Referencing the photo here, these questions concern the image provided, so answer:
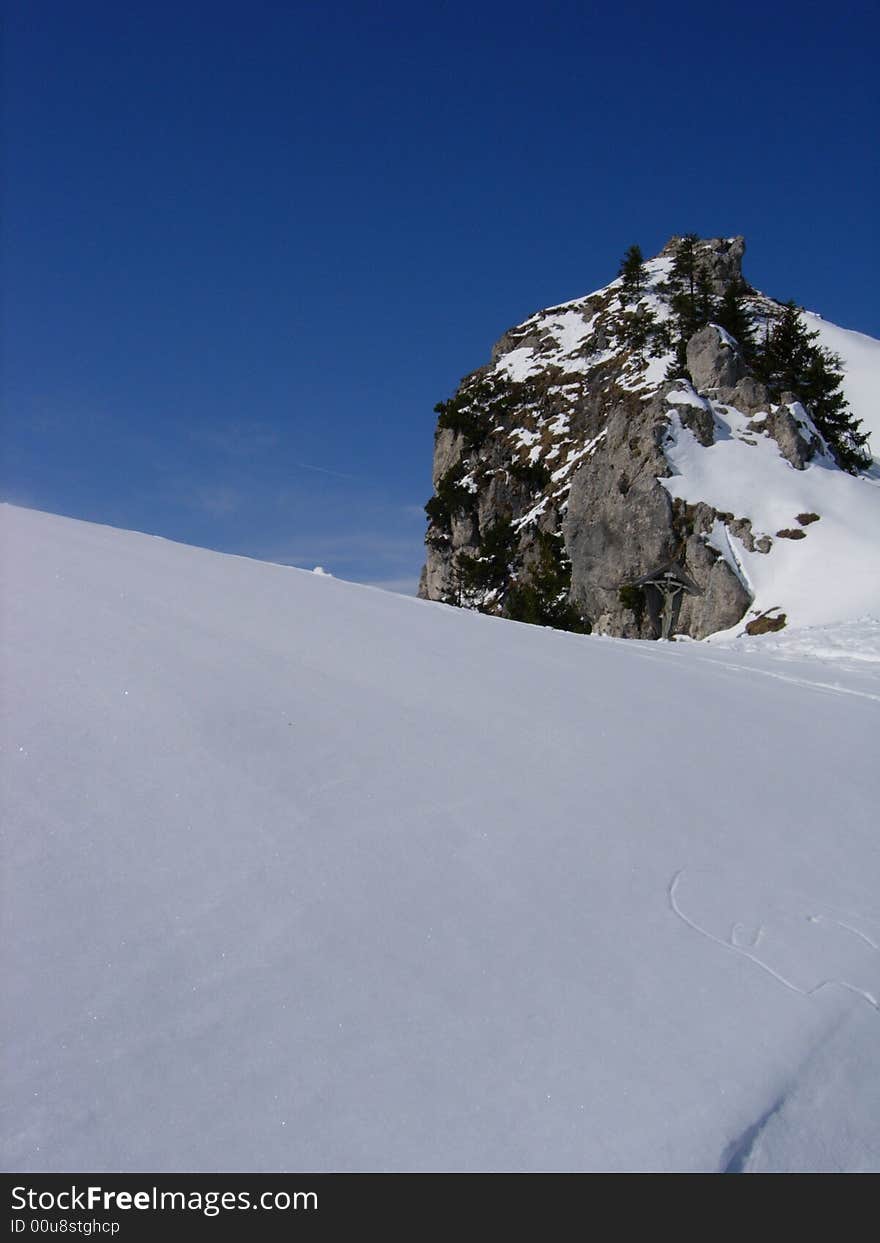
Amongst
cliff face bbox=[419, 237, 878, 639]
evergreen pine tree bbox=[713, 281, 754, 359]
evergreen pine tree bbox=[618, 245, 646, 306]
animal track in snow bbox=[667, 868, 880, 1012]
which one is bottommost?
animal track in snow bbox=[667, 868, 880, 1012]

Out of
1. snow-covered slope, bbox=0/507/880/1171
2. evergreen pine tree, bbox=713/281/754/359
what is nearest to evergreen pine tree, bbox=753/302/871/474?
evergreen pine tree, bbox=713/281/754/359

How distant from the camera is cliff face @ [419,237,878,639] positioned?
30.3 meters

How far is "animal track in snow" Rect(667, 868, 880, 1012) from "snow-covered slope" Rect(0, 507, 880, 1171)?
0.04ft

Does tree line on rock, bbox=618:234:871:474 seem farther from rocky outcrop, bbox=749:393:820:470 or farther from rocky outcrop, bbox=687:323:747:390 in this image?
rocky outcrop, bbox=749:393:820:470

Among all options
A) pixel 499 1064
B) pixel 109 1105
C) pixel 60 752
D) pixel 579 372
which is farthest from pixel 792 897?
pixel 579 372

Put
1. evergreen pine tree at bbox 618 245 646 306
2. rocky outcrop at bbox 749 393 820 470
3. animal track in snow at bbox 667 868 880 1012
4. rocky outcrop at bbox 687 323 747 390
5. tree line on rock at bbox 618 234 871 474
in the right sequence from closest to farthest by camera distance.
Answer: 1. animal track in snow at bbox 667 868 880 1012
2. rocky outcrop at bbox 749 393 820 470
3. rocky outcrop at bbox 687 323 747 390
4. tree line on rock at bbox 618 234 871 474
5. evergreen pine tree at bbox 618 245 646 306

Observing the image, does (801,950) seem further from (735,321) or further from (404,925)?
(735,321)

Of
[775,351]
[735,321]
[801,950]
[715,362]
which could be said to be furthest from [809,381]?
[801,950]

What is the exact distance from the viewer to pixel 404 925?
2375mm

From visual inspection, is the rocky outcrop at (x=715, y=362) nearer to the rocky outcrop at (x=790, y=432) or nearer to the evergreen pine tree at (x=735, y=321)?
the rocky outcrop at (x=790, y=432)

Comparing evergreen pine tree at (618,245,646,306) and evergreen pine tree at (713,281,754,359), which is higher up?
evergreen pine tree at (618,245,646,306)

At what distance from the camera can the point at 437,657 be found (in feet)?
17.7

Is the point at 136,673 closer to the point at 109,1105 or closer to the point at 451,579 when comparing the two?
the point at 109,1105

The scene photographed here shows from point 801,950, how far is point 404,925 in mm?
1334
